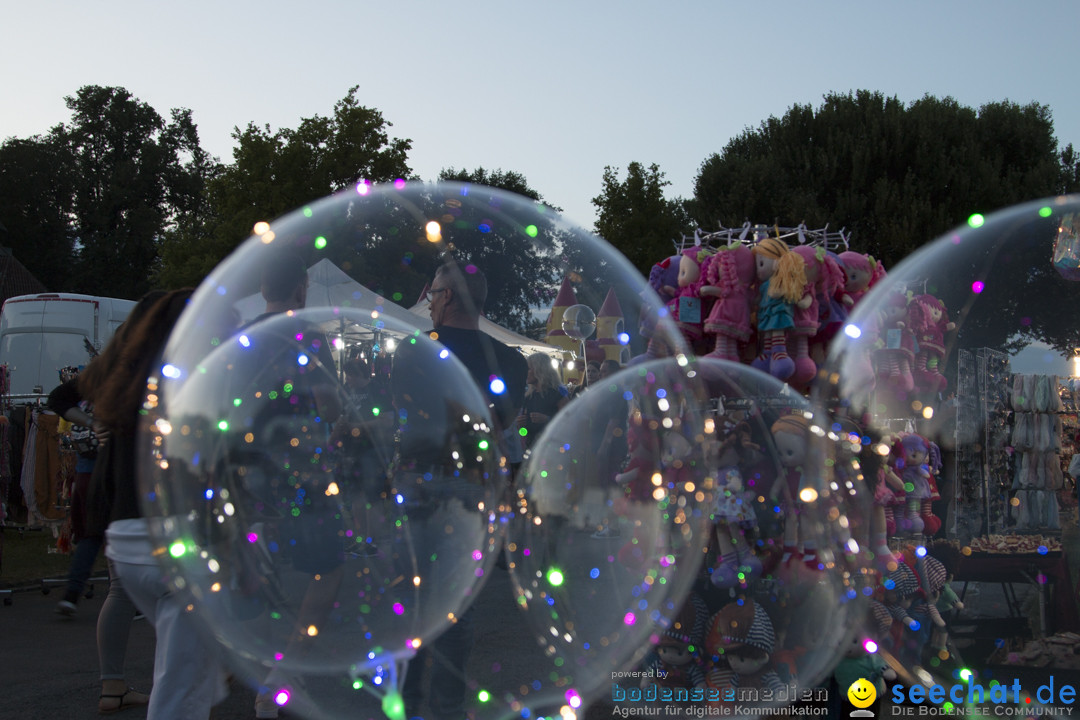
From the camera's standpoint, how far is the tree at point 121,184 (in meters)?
37.1

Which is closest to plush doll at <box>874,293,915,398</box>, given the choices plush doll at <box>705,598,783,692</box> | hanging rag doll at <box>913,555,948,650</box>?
hanging rag doll at <box>913,555,948,650</box>

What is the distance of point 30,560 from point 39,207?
113 feet

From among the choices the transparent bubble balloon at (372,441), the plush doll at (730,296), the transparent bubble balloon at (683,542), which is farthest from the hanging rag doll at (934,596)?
the plush doll at (730,296)

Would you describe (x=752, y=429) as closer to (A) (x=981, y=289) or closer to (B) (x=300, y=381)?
(A) (x=981, y=289)

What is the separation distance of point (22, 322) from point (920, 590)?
1523cm

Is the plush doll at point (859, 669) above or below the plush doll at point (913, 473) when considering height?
below

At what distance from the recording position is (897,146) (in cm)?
2092

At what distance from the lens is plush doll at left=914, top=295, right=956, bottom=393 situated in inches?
90.9

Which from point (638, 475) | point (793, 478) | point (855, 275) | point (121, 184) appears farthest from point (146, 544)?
point (121, 184)

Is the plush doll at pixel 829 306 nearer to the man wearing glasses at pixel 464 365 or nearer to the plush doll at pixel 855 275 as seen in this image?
the plush doll at pixel 855 275

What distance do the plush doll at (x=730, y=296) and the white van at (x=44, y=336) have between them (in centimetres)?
1265

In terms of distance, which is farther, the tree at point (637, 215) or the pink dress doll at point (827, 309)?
the tree at point (637, 215)

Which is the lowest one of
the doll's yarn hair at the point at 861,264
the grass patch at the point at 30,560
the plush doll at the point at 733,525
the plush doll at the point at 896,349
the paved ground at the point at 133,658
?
the grass patch at the point at 30,560

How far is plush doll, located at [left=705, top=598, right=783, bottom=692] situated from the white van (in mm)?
13746
